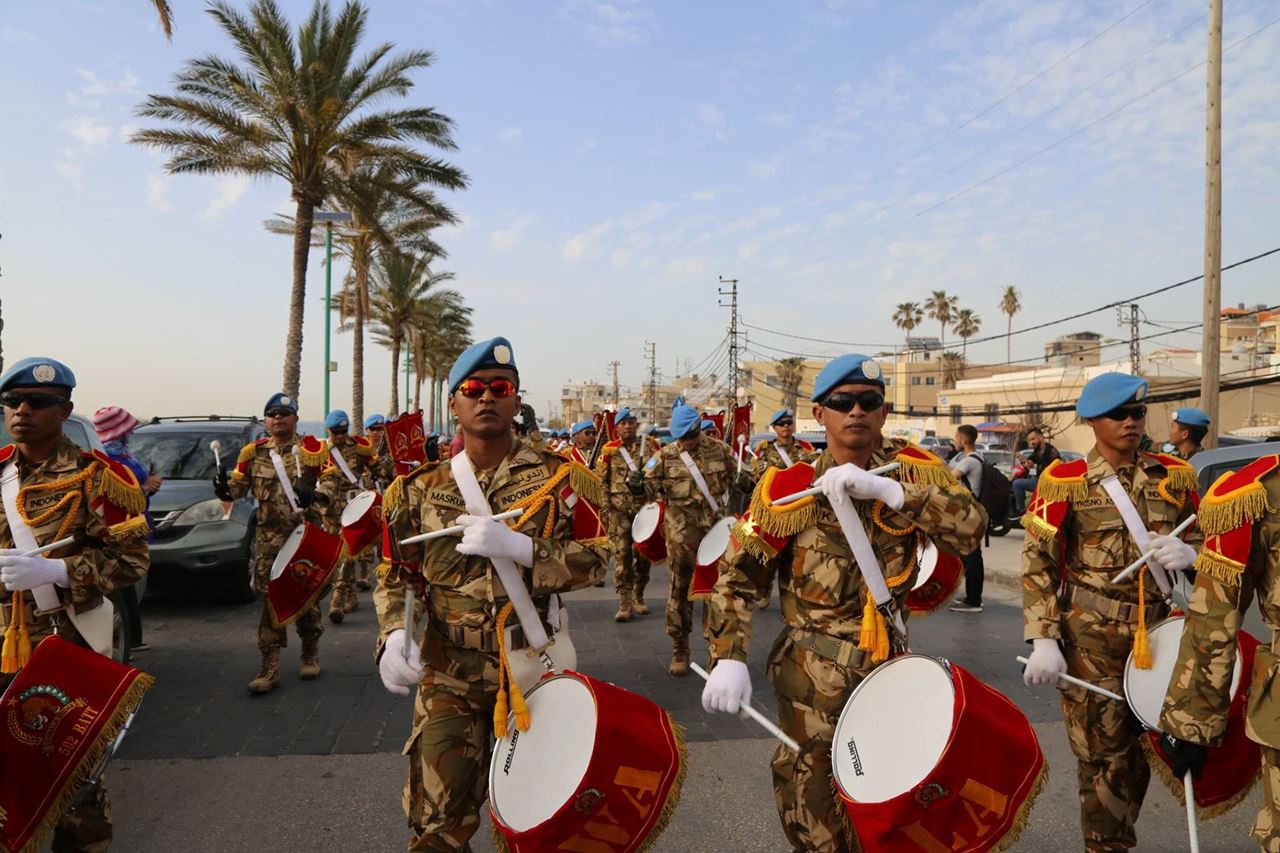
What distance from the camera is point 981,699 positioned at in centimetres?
245

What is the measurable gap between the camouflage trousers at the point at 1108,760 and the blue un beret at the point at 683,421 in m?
5.11

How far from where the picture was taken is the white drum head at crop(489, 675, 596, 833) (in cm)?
254

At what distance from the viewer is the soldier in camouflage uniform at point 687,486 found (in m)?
8.02

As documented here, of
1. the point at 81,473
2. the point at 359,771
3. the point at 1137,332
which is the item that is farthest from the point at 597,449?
the point at 1137,332

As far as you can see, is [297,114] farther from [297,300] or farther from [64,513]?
[64,513]

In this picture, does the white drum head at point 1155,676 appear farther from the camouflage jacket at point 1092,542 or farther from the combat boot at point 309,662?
the combat boot at point 309,662

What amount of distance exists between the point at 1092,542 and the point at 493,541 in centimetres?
269

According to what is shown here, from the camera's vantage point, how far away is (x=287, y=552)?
6555mm

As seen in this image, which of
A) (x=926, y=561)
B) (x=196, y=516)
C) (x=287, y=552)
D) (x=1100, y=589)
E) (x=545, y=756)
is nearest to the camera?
(x=545, y=756)

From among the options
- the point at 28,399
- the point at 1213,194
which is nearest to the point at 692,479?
the point at 28,399

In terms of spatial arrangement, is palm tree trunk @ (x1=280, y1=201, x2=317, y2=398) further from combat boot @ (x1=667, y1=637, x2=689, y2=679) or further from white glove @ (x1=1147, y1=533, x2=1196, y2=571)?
white glove @ (x1=1147, y1=533, x2=1196, y2=571)

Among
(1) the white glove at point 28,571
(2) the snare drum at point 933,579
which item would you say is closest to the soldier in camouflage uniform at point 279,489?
(1) the white glove at point 28,571

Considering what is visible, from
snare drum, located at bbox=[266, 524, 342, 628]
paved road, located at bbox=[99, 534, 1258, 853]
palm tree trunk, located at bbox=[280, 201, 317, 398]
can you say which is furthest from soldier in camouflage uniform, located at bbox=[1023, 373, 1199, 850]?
palm tree trunk, located at bbox=[280, 201, 317, 398]

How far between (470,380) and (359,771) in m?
2.81
